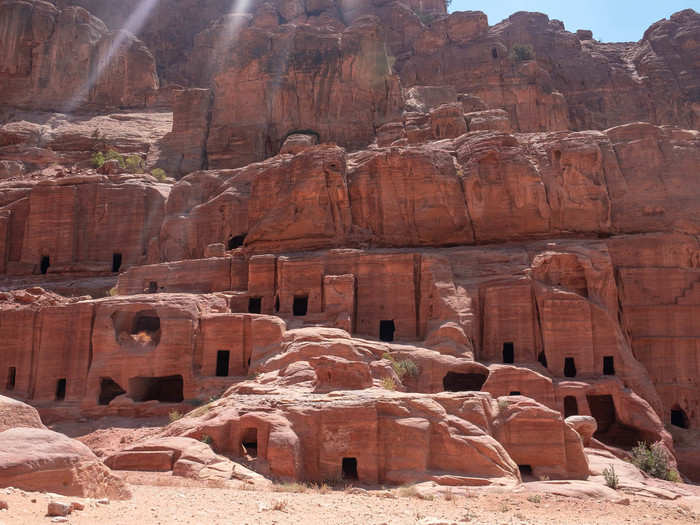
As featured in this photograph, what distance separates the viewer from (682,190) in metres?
38.4

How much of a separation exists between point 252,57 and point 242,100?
12.1 feet

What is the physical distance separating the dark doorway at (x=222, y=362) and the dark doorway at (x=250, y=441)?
1100cm

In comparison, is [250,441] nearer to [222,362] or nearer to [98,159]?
[222,362]

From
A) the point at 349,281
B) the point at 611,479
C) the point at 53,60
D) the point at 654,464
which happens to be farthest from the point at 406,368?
the point at 53,60

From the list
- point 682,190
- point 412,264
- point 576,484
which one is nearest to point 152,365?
point 412,264

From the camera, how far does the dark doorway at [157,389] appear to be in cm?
3219

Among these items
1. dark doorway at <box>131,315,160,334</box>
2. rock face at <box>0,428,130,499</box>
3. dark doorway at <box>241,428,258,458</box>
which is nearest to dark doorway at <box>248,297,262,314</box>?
dark doorway at <box>131,315,160,334</box>

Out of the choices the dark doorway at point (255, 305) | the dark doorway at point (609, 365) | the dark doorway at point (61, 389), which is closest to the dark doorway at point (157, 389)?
the dark doorway at point (61, 389)

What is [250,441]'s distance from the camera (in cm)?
2145

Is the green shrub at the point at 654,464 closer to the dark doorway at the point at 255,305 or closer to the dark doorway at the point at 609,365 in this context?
the dark doorway at the point at 609,365

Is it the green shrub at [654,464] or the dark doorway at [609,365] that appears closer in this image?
the green shrub at [654,464]

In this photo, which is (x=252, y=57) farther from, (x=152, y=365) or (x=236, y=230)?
(x=152, y=365)

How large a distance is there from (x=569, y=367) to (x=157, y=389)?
18565mm

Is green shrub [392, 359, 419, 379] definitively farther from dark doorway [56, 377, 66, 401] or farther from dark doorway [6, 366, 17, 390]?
dark doorway [6, 366, 17, 390]
